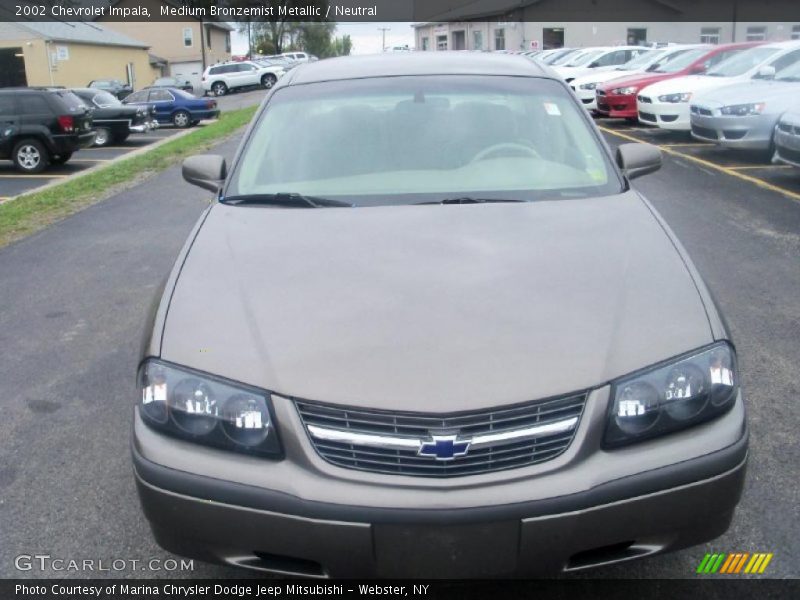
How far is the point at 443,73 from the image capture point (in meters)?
4.20

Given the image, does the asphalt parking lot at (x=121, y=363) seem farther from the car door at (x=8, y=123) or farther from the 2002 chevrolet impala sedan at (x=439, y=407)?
the car door at (x=8, y=123)

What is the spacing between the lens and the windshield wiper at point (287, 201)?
3.52 m

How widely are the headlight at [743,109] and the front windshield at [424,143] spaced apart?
919 cm

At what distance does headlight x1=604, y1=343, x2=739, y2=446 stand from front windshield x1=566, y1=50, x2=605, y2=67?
25284 mm

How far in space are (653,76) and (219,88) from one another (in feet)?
116

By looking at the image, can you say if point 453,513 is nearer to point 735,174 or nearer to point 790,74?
point 735,174

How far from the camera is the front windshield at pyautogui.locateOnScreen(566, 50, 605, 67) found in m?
26.5

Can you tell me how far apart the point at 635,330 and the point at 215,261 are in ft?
4.79

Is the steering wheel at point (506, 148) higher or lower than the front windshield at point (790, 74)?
lower

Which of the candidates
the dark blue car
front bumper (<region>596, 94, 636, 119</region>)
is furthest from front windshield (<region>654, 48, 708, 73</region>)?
Answer: the dark blue car

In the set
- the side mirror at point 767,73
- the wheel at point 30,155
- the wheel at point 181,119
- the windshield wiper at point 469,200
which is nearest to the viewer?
the windshield wiper at point 469,200

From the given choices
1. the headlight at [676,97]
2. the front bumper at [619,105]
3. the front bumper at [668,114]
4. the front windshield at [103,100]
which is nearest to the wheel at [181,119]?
the front windshield at [103,100]

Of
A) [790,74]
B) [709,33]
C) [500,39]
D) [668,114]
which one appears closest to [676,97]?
[668,114]

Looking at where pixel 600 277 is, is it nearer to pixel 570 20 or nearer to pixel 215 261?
pixel 215 261
